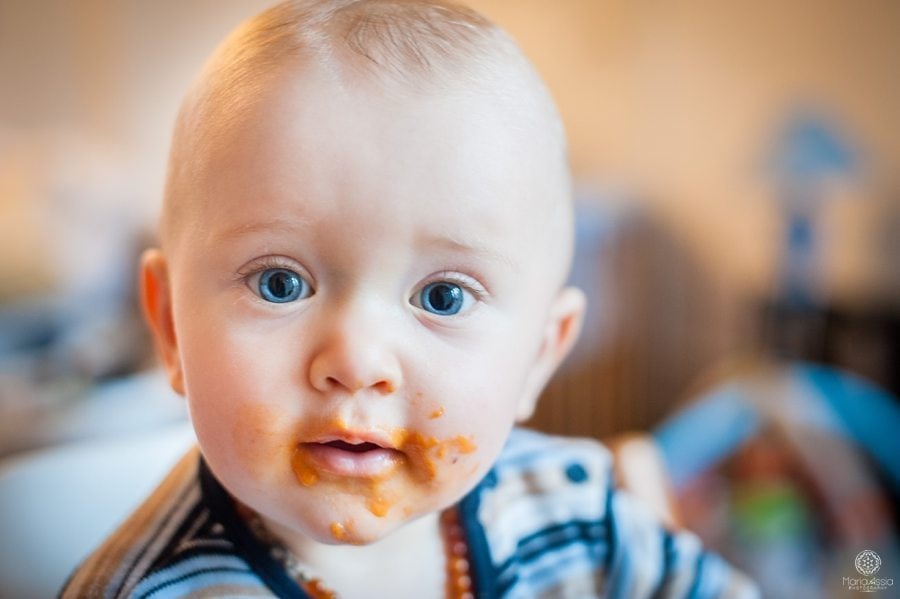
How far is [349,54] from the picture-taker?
34 centimetres

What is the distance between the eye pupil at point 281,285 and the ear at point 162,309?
77mm

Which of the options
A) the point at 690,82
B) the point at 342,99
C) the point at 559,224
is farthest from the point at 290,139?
the point at 690,82

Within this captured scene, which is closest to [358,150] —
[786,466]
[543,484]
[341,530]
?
[341,530]

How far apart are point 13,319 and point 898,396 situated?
1487 mm

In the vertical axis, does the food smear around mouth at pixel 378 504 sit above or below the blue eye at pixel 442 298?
below

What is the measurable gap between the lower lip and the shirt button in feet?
0.68

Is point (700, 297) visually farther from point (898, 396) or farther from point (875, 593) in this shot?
point (875, 593)

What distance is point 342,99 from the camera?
326 mm

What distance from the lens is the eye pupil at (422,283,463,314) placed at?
34 cm

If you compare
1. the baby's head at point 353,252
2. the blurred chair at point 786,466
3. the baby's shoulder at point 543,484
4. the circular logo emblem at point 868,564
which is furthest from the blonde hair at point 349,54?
the blurred chair at point 786,466

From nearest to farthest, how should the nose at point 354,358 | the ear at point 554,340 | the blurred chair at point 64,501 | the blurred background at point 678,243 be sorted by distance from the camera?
the nose at point 354,358, the ear at point 554,340, the blurred chair at point 64,501, the blurred background at point 678,243

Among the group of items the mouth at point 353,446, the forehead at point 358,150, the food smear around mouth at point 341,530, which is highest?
the forehead at point 358,150

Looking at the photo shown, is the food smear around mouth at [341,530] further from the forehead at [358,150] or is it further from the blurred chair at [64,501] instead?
the blurred chair at [64,501]

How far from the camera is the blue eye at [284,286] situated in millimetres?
334
